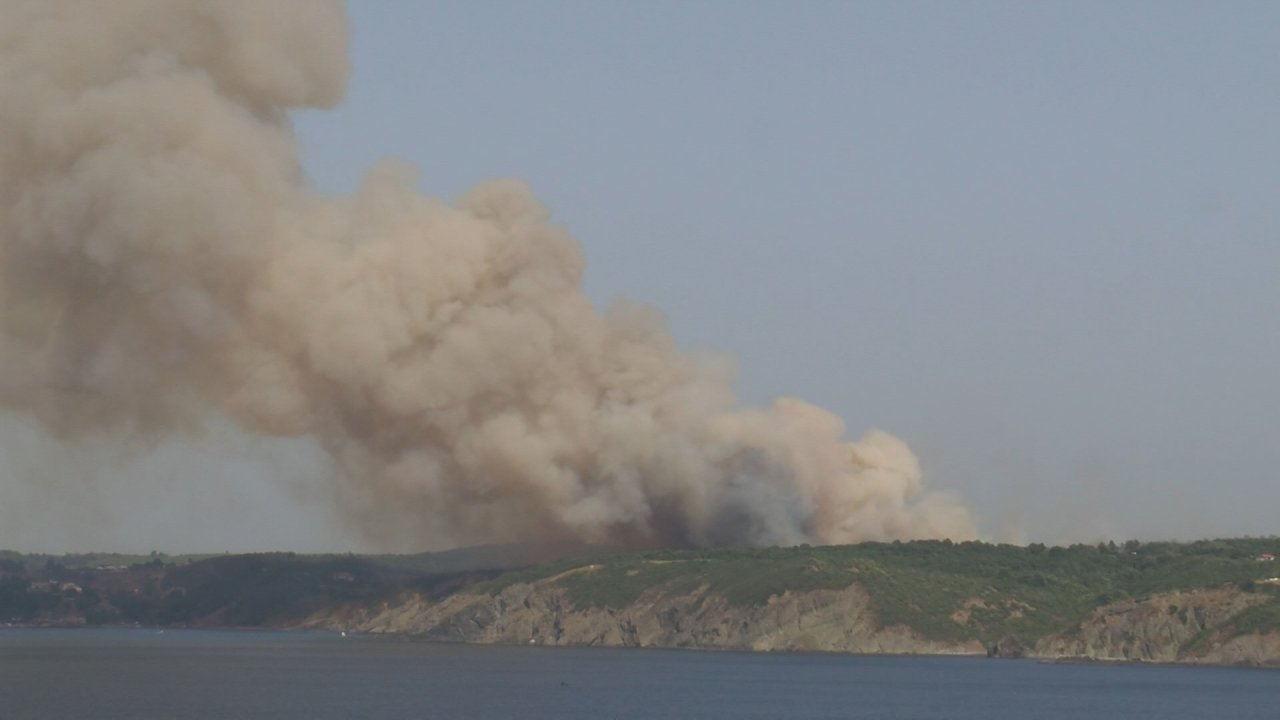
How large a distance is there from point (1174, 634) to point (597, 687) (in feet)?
175

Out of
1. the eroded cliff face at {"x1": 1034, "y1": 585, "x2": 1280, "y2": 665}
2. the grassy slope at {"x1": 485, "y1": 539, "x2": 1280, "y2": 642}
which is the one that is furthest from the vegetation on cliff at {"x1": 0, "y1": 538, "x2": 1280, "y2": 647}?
the eroded cliff face at {"x1": 1034, "y1": 585, "x2": 1280, "y2": 665}

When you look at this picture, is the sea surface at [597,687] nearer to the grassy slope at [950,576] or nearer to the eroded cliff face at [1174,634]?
the eroded cliff face at [1174,634]

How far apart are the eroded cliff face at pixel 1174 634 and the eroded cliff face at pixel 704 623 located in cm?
1145

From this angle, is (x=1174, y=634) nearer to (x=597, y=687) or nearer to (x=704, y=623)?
(x=704, y=623)

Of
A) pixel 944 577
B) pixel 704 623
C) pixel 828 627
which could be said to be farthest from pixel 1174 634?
pixel 704 623

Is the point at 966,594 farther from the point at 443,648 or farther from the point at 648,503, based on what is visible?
the point at 443,648

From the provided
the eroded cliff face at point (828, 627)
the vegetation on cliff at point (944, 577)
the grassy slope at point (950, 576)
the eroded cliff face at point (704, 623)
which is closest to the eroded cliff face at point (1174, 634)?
the eroded cliff face at point (828, 627)

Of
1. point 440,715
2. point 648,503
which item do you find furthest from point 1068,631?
point 440,715

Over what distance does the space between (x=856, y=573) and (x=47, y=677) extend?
72.7 meters

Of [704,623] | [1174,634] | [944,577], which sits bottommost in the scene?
[1174,634]

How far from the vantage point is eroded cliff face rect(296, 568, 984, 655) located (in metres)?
169

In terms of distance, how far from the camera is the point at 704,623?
592 feet

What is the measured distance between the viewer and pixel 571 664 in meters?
156

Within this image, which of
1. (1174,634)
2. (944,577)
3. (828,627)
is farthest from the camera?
(944,577)
